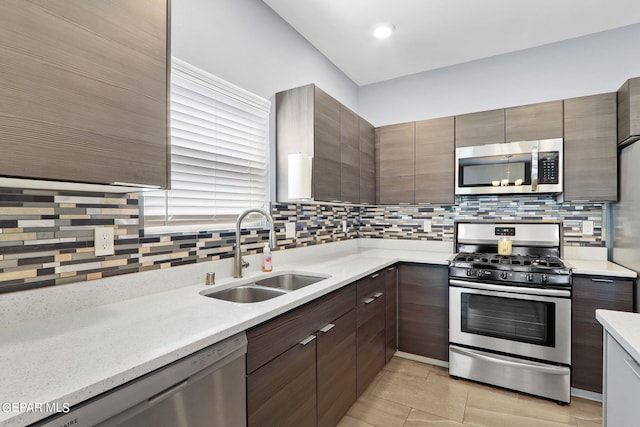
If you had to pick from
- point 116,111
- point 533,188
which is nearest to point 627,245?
point 533,188

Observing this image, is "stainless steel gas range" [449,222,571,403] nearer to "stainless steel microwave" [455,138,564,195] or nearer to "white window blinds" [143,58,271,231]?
"stainless steel microwave" [455,138,564,195]

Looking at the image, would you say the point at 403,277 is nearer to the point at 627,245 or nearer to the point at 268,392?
the point at 627,245

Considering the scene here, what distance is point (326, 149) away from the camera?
8.13 feet

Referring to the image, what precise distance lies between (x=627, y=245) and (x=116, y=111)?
10.4ft

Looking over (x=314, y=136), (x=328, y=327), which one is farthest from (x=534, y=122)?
(x=328, y=327)

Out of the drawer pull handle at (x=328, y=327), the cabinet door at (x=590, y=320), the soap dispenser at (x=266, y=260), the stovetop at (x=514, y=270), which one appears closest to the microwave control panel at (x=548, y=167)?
the stovetop at (x=514, y=270)

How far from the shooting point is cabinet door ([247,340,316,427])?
49.4 inches

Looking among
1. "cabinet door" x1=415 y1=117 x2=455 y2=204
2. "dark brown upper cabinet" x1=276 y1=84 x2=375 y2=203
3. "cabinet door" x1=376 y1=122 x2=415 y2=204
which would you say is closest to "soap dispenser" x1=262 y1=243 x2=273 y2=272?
"dark brown upper cabinet" x1=276 y1=84 x2=375 y2=203

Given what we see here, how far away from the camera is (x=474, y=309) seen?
2.52 metres

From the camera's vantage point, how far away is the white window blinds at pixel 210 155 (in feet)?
5.76

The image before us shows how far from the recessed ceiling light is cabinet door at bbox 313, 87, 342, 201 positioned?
69 centimetres

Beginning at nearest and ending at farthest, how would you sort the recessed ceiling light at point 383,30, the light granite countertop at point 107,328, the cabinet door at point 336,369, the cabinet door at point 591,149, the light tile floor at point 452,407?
the light granite countertop at point 107,328 < the cabinet door at point 336,369 < the light tile floor at point 452,407 < the cabinet door at point 591,149 < the recessed ceiling light at point 383,30

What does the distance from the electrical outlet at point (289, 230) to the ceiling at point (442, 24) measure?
1.60m

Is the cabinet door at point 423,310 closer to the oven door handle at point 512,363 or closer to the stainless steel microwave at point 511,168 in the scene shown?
the oven door handle at point 512,363
